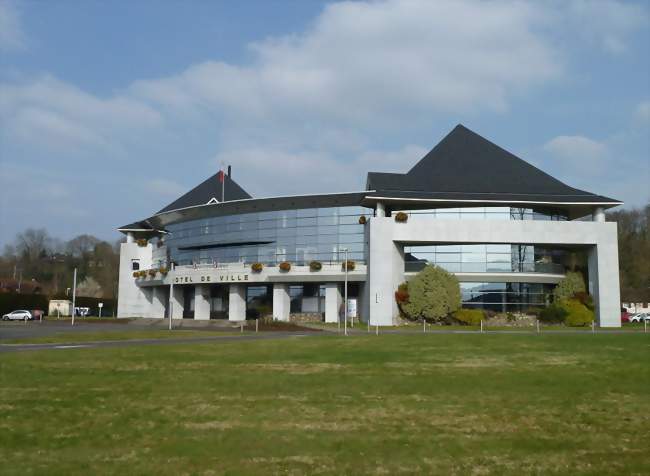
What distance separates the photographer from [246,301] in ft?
198

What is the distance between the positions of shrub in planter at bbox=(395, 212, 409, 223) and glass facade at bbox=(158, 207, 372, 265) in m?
5.92

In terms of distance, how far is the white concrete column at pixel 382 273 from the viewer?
47938 mm

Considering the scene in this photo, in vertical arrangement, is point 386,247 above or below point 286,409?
above

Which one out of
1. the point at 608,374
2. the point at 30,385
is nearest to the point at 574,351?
the point at 608,374

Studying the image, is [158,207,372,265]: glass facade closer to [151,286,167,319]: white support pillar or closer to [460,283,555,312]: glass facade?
[151,286,167,319]: white support pillar

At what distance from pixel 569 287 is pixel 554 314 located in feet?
11.9

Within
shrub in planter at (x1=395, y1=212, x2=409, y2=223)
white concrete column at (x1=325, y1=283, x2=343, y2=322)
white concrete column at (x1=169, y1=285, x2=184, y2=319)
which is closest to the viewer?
shrub in planter at (x1=395, y1=212, x2=409, y2=223)

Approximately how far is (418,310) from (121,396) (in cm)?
3633

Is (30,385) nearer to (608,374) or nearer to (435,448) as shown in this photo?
(435,448)

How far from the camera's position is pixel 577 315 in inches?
1860

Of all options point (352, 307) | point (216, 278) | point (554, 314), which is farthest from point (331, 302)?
point (554, 314)

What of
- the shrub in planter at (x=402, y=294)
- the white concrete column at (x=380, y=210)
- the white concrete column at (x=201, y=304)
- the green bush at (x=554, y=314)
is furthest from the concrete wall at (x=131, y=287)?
the green bush at (x=554, y=314)

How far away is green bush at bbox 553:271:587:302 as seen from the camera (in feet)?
165

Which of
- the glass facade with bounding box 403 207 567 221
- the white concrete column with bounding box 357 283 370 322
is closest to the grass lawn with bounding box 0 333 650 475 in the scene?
the white concrete column with bounding box 357 283 370 322
